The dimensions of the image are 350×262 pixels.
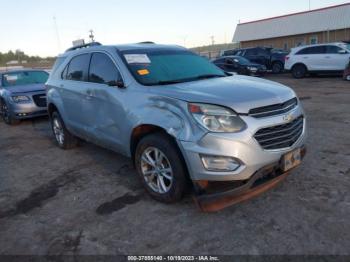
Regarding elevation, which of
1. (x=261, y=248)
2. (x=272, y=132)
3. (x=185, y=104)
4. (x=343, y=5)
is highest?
(x=343, y=5)

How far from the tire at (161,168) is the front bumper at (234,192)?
0.25 m

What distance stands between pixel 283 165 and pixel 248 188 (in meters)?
0.48

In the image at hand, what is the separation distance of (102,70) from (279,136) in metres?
2.55

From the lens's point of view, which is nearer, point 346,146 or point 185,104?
point 185,104

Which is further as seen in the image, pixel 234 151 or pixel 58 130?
pixel 58 130

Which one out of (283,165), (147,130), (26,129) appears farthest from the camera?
(26,129)

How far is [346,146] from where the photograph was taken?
5332mm

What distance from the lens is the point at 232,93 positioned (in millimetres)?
3377

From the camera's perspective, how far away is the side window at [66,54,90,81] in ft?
16.6

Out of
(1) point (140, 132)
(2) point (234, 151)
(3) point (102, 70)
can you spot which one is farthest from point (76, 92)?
(2) point (234, 151)

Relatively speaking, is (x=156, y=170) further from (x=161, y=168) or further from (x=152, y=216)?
(x=152, y=216)

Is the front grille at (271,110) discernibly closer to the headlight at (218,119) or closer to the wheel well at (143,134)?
the headlight at (218,119)

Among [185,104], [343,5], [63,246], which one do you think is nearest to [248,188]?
[185,104]

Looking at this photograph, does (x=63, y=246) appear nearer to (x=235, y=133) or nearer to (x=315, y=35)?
(x=235, y=133)
